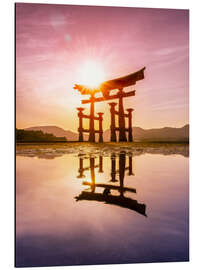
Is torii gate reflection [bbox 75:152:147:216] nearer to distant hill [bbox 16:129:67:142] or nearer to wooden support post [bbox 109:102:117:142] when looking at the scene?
distant hill [bbox 16:129:67:142]

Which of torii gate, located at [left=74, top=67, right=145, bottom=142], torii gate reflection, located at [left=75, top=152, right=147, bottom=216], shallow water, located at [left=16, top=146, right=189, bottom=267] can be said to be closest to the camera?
shallow water, located at [left=16, top=146, right=189, bottom=267]

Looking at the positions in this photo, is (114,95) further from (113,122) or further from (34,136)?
(34,136)

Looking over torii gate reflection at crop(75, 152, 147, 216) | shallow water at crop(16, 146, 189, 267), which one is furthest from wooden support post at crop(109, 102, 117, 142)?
torii gate reflection at crop(75, 152, 147, 216)

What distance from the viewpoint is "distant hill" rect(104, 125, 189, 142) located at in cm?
269

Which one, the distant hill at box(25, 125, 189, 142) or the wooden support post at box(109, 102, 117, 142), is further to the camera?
the wooden support post at box(109, 102, 117, 142)

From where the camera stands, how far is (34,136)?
110 inches

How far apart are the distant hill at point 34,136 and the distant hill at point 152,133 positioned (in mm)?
60

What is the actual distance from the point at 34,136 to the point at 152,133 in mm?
1554

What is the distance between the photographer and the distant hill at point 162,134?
2689mm

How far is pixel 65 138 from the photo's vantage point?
3107mm

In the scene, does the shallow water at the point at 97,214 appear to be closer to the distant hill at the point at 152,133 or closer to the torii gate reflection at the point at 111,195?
the torii gate reflection at the point at 111,195

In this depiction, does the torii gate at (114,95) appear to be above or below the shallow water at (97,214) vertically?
above

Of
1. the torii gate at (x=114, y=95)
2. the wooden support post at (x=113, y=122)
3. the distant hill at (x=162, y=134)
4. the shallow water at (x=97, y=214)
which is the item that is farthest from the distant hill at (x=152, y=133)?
the wooden support post at (x=113, y=122)

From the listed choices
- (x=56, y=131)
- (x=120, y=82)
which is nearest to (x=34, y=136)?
(x=56, y=131)
